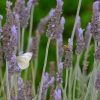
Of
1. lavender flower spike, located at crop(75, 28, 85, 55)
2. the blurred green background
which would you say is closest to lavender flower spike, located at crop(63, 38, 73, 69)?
lavender flower spike, located at crop(75, 28, 85, 55)

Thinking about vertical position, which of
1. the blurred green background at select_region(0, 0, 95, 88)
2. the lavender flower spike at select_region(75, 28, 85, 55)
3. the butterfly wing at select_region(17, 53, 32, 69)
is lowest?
the butterfly wing at select_region(17, 53, 32, 69)

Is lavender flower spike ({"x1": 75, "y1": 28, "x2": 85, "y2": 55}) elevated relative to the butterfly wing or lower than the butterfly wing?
elevated

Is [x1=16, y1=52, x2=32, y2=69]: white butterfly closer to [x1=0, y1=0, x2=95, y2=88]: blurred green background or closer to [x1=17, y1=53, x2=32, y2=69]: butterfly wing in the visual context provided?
[x1=17, y1=53, x2=32, y2=69]: butterfly wing

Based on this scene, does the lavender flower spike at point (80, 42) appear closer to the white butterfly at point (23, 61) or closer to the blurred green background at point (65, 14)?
the white butterfly at point (23, 61)

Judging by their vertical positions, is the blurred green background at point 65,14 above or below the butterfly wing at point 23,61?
above

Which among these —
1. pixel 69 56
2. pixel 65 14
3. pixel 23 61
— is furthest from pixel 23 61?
pixel 65 14

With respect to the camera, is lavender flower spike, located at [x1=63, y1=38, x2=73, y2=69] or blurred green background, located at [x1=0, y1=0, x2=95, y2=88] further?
blurred green background, located at [x1=0, y1=0, x2=95, y2=88]

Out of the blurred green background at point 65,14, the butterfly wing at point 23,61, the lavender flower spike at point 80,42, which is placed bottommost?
the butterfly wing at point 23,61

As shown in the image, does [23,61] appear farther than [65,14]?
No

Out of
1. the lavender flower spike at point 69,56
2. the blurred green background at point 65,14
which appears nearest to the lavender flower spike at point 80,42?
the lavender flower spike at point 69,56

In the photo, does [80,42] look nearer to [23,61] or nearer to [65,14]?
[23,61]

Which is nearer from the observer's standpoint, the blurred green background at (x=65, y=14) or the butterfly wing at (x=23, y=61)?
the butterfly wing at (x=23, y=61)
